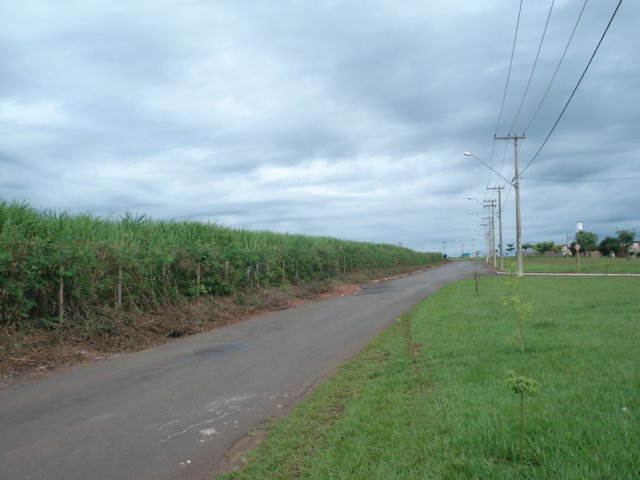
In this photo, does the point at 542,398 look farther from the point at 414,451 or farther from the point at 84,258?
the point at 84,258

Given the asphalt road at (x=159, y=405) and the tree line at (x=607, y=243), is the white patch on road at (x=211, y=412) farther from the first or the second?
the tree line at (x=607, y=243)

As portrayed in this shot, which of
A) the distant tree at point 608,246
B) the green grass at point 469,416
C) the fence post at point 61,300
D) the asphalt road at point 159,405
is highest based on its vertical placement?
the distant tree at point 608,246

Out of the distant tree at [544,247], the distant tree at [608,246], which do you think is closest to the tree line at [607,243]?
the distant tree at [608,246]

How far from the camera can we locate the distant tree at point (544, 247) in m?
154

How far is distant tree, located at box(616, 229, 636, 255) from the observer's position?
312 feet

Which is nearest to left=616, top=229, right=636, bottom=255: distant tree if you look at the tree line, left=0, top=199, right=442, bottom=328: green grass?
the tree line

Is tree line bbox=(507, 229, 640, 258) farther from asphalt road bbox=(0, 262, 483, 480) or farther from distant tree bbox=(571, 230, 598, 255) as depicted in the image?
asphalt road bbox=(0, 262, 483, 480)

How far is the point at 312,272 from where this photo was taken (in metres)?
29.2

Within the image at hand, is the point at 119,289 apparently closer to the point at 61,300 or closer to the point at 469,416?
the point at 61,300

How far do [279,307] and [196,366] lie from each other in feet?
34.5

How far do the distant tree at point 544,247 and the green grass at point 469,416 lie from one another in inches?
6243

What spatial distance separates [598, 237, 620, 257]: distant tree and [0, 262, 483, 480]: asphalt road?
11368 cm

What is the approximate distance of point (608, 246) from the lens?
4326 inches

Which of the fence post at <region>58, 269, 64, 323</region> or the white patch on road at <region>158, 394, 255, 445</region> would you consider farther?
the fence post at <region>58, 269, 64, 323</region>
